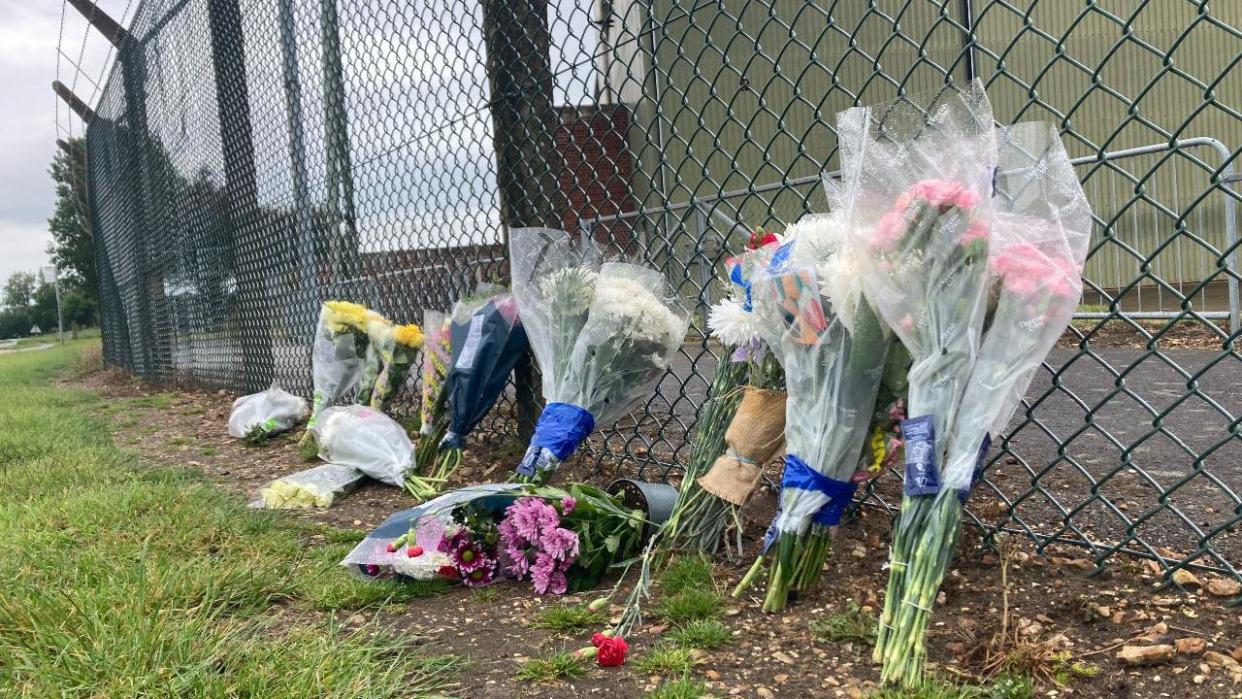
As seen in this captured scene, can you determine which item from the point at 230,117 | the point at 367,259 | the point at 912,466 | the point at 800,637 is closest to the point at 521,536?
the point at 800,637

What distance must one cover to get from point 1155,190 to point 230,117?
7668 millimetres

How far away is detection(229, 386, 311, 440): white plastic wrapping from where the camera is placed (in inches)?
193

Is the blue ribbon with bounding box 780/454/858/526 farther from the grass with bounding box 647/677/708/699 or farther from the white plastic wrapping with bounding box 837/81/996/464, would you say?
the grass with bounding box 647/677/708/699

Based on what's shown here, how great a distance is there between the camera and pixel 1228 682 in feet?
4.56

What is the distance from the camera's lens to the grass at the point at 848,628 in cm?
167

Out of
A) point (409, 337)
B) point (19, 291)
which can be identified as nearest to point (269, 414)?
point (409, 337)

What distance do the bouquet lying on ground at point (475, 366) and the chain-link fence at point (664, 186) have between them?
1.01ft

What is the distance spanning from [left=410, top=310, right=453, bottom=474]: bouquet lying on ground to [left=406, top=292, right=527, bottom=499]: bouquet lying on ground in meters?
0.12

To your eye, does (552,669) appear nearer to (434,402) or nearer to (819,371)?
(819,371)

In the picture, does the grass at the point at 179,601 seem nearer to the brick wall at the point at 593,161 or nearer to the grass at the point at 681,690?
the grass at the point at 681,690

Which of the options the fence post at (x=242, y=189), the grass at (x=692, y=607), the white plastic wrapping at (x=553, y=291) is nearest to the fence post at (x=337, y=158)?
the fence post at (x=242, y=189)

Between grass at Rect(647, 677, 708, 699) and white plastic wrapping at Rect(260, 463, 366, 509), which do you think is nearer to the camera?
grass at Rect(647, 677, 708, 699)

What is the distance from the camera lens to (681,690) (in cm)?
151

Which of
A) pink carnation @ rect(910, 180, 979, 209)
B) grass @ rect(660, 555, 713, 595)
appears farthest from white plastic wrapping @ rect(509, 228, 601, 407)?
pink carnation @ rect(910, 180, 979, 209)
